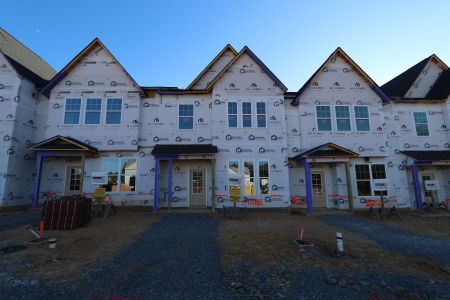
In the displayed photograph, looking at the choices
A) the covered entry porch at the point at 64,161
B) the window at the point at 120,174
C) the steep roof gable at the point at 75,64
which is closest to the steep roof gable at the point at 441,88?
the steep roof gable at the point at 75,64

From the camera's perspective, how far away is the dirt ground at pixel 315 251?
516cm

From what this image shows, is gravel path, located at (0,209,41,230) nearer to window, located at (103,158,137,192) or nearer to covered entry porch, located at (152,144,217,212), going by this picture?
window, located at (103,158,137,192)

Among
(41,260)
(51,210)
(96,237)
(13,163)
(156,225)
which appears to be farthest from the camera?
(13,163)

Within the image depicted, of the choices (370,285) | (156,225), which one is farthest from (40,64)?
(370,285)

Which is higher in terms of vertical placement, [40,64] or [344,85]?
[40,64]

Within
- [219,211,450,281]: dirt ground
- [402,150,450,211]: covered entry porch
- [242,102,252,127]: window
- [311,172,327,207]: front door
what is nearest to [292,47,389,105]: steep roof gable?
[242,102,252,127]: window

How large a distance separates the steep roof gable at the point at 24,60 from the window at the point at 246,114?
1430 centimetres

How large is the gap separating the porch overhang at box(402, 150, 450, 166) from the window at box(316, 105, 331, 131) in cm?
560

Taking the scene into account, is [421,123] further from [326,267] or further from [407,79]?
[326,267]

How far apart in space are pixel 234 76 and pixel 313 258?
12.5 metres

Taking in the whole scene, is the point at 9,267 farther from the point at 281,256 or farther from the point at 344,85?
the point at 344,85

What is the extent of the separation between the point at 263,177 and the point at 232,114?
4700 mm

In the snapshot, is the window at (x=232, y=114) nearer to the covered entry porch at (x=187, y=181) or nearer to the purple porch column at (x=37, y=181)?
the covered entry porch at (x=187, y=181)

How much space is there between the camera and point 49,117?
1427 cm
